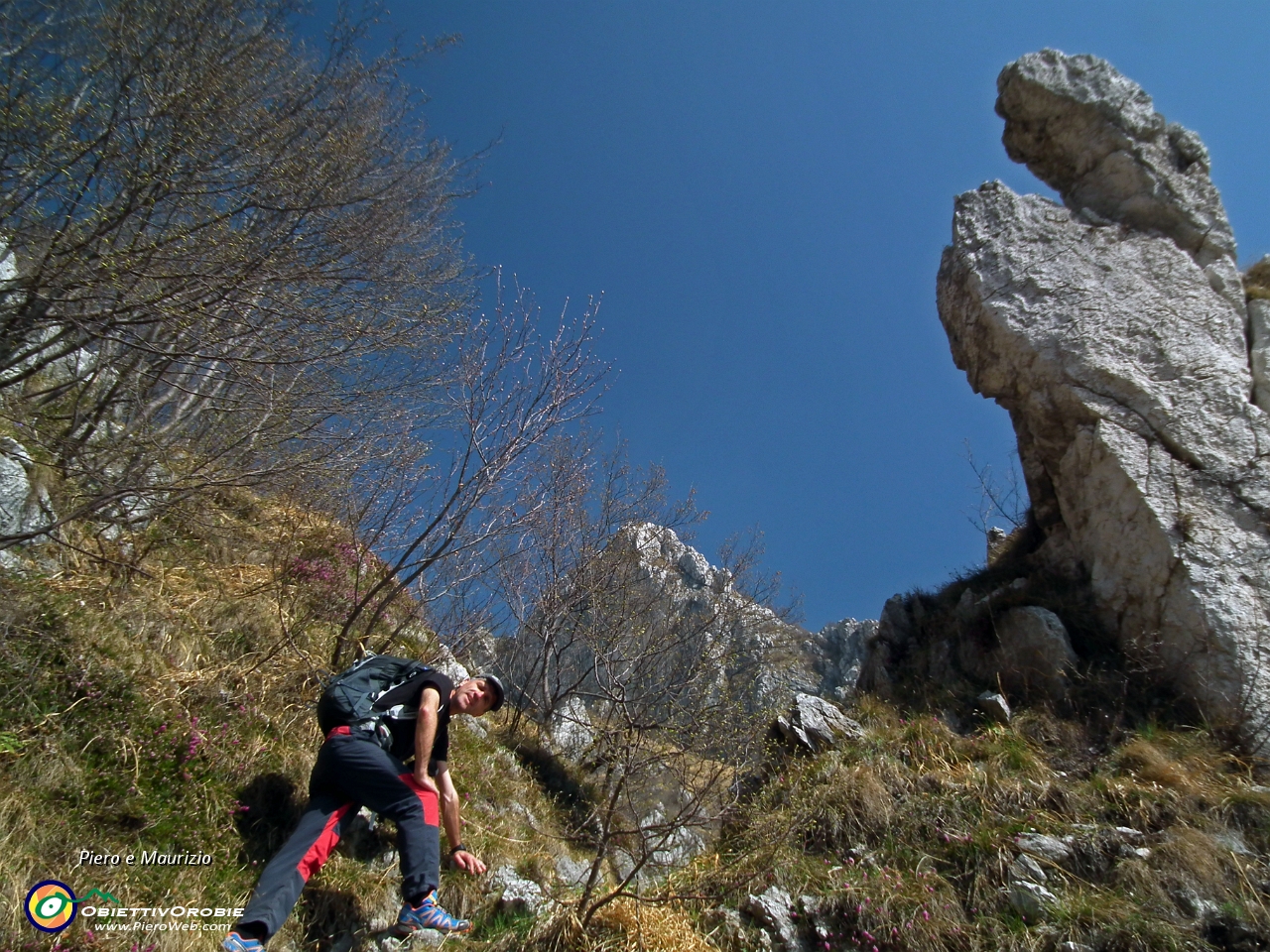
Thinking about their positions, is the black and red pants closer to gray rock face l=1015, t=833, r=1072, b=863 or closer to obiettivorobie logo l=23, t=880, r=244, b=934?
obiettivorobie logo l=23, t=880, r=244, b=934

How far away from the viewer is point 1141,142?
31.1 feet

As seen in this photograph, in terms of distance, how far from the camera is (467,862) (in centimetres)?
373

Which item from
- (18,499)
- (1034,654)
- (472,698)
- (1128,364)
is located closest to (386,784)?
(472,698)

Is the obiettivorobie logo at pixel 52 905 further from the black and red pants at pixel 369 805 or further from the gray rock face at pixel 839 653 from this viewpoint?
the gray rock face at pixel 839 653

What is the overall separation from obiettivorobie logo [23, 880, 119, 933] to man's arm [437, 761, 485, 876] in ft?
5.12

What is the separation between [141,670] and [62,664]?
36cm


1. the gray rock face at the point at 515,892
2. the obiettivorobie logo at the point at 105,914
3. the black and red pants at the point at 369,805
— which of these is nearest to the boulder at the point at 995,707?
the gray rock face at the point at 515,892

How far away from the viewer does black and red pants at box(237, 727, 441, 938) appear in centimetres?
328

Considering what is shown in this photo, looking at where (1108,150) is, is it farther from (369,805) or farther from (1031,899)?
(369,805)

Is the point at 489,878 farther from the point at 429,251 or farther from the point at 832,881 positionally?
the point at 429,251

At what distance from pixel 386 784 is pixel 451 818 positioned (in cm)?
61

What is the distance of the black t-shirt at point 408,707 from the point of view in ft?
12.4

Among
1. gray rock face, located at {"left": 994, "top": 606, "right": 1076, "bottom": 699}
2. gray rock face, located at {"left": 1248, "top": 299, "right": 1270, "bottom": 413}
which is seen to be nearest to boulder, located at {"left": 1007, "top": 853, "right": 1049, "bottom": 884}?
gray rock face, located at {"left": 994, "top": 606, "right": 1076, "bottom": 699}

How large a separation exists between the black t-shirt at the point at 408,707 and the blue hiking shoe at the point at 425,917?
2.32ft
